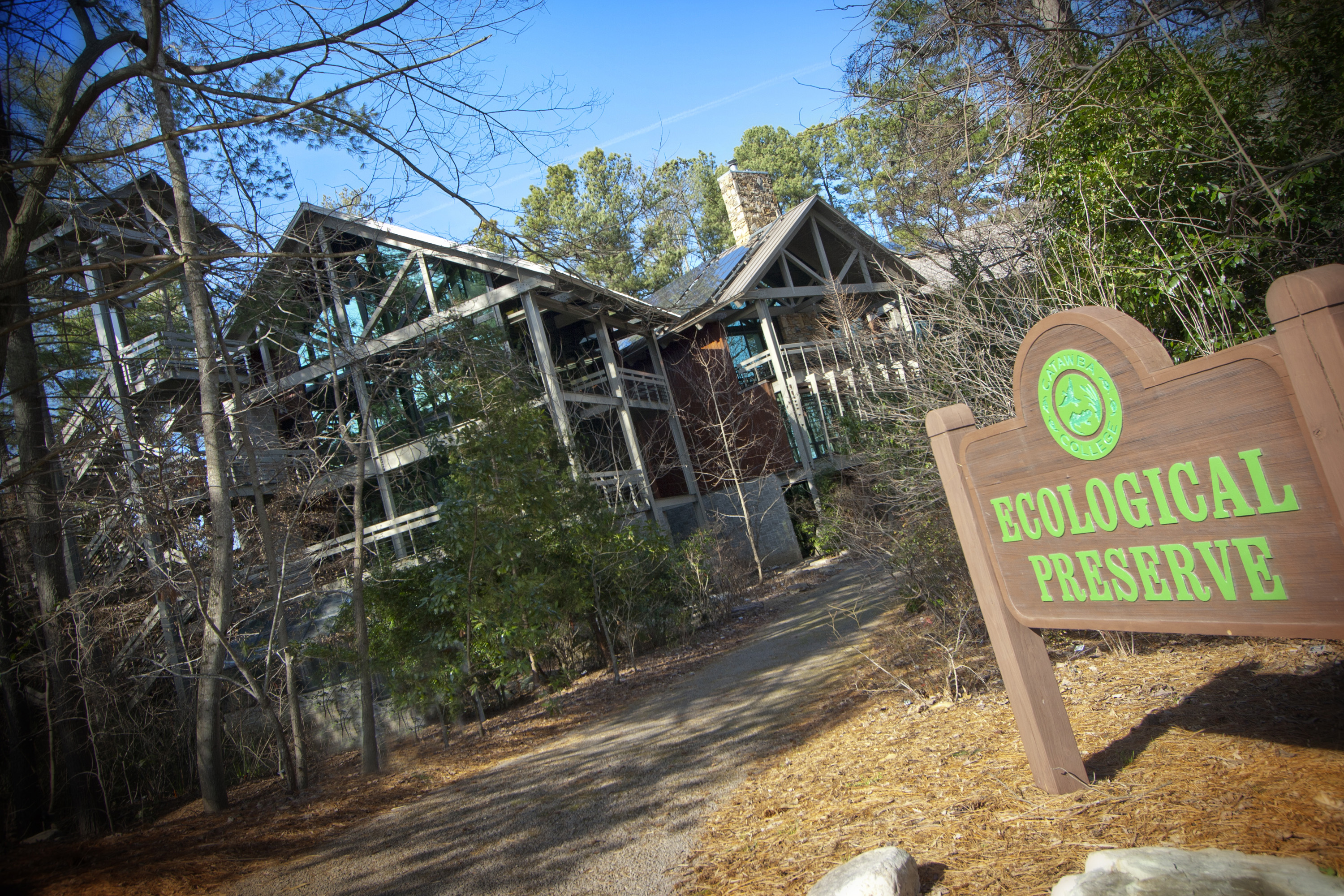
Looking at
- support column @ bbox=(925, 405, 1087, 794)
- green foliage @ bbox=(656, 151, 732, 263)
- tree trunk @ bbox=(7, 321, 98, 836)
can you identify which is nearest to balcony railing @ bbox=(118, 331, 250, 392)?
tree trunk @ bbox=(7, 321, 98, 836)

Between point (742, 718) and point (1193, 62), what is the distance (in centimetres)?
616

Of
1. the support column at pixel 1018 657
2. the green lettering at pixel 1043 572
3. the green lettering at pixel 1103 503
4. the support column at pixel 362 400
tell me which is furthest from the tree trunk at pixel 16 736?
the green lettering at pixel 1103 503

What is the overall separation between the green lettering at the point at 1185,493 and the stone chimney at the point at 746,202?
22.0m

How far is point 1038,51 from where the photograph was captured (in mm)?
6086

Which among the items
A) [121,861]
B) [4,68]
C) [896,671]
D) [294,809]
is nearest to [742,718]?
[896,671]

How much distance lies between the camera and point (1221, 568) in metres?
2.63

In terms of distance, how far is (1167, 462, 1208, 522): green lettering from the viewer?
8.58 feet

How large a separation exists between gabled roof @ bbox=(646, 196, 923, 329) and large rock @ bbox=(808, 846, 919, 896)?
14.8 metres

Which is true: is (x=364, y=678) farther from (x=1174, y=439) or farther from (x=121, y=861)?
(x=1174, y=439)

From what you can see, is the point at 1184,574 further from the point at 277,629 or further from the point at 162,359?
the point at 162,359

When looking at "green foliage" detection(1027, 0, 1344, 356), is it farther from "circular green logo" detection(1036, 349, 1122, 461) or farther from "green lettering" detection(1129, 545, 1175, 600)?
"green lettering" detection(1129, 545, 1175, 600)

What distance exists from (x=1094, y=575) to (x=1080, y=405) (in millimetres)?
689

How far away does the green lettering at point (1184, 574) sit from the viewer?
2.72 meters

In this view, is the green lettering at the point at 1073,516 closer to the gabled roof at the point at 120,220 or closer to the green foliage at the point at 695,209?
the gabled roof at the point at 120,220
